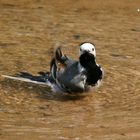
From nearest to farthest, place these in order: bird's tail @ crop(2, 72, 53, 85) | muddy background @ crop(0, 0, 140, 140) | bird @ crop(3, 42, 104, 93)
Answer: muddy background @ crop(0, 0, 140, 140) → bird @ crop(3, 42, 104, 93) → bird's tail @ crop(2, 72, 53, 85)

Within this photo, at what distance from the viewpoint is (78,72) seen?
7195mm

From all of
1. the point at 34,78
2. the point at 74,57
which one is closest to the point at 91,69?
the point at 34,78

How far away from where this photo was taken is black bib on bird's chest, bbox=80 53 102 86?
713cm

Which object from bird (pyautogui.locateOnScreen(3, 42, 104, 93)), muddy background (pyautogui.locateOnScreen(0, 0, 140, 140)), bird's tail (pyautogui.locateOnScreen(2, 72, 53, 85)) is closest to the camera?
muddy background (pyautogui.locateOnScreen(0, 0, 140, 140))

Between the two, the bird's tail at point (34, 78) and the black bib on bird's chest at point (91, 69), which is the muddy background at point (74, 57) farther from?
the black bib on bird's chest at point (91, 69)

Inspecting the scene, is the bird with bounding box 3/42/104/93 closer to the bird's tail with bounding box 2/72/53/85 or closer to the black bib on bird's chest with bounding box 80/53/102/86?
the black bib on bird's chest with bounding box 80/53/102/86

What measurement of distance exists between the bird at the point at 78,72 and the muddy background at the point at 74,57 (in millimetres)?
146

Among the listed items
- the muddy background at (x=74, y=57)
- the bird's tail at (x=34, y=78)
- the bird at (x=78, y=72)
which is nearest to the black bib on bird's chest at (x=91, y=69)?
the bird at (x=78, y=72)

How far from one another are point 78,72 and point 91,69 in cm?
14

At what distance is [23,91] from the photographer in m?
7.46

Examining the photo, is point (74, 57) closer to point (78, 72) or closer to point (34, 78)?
point (34, 78)

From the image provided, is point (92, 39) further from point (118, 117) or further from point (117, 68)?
point (118, 117)

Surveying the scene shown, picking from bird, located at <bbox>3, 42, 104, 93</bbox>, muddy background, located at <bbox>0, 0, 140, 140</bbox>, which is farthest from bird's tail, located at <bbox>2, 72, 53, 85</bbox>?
bird, located at <bbox>3, 42, 104, 93</bbox>

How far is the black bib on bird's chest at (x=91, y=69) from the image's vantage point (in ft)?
23.4
